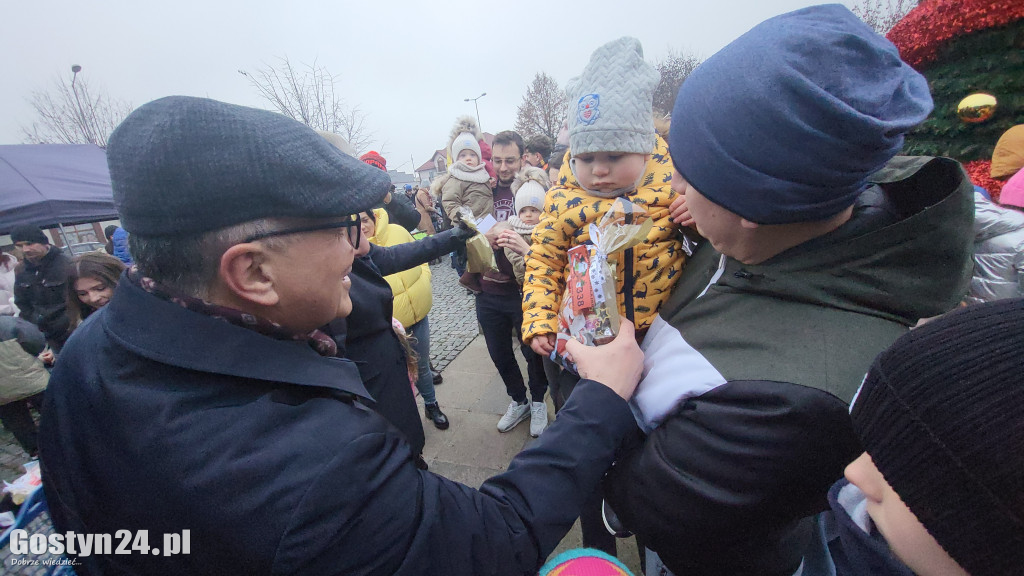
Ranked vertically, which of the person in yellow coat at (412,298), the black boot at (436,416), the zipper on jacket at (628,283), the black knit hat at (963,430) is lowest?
the black boot at (436,416)

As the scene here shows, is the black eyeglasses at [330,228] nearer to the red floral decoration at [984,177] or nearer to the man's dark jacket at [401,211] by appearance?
the man's dark jacket at [401,211]

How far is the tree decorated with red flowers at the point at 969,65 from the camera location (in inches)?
133

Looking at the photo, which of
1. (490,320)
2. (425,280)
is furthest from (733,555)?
(425,280)

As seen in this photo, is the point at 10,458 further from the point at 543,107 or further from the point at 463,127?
the point at 543,107

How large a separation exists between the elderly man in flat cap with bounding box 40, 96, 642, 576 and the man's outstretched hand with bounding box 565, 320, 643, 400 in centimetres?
27

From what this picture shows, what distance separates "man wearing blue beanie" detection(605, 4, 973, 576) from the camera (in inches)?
32.9

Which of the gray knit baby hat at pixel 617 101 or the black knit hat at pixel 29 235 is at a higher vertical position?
the gray knit baby hat at pixel 617 101

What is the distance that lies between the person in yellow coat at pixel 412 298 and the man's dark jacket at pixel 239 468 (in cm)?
211

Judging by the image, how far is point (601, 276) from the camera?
4.67 feet

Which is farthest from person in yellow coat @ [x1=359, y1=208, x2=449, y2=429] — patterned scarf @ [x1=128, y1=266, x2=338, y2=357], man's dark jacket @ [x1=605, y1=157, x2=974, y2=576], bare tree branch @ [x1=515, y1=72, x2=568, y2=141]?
bare tree branch @ [x1=515, y1=72, x2=568, y2=141]

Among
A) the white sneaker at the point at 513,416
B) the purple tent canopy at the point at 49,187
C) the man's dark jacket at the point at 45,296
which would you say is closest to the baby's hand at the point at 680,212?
the white sneaker at the point at 513,416

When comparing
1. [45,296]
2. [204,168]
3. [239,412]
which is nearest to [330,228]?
[204,168]

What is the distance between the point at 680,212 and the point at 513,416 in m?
2.64

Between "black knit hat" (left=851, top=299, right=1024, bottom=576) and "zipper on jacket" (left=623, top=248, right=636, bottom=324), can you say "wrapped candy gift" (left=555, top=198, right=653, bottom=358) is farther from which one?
"black knit hat" (left=851, top=299, right=1024, bottom=576)
